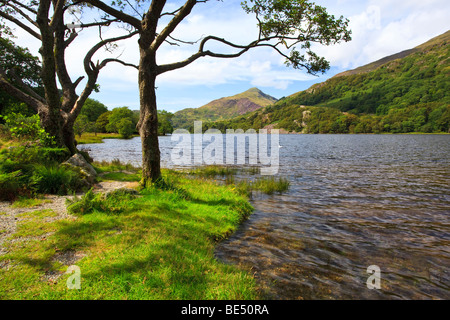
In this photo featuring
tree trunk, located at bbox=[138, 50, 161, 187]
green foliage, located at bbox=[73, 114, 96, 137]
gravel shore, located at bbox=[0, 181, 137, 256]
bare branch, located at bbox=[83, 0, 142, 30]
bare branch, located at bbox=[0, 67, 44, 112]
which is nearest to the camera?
gravel shore, located at bbox=[0, 181, 137, 256]

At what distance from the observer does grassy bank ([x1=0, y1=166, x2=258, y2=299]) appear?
4566mm

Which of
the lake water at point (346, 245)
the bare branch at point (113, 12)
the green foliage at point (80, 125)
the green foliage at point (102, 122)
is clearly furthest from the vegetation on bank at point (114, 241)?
the green foliage at point (102, 122)

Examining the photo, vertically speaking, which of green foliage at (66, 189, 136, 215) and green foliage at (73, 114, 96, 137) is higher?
green foliage at (73, 114, 96, 137)

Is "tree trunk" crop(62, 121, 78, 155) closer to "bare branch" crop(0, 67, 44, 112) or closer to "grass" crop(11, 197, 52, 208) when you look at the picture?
"bare branch" crop(0, 67, 44, 112)

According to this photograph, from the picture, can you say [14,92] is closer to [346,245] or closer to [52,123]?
[52,123]

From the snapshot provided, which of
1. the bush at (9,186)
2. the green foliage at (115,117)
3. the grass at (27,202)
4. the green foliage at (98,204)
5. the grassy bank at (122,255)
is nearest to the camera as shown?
the grassy bank at (122,255)

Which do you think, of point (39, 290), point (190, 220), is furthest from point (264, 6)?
point (39, 290)

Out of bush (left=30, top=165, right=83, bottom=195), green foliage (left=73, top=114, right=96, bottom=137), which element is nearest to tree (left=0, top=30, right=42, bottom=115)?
green foliage (left=73, top=114, right=96, bottom=137)

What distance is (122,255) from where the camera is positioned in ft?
19.0

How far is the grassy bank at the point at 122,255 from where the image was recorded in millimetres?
4566

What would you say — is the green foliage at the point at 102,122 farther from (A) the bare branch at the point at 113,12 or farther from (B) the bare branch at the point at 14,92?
(A) the bare branch at the point at 113,12

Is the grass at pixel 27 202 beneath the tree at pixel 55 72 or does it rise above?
beneath
